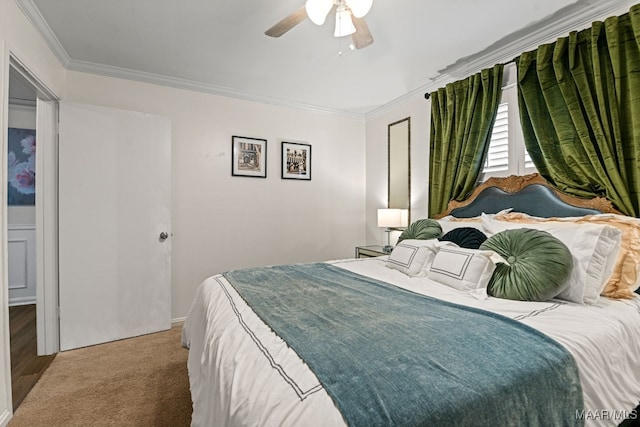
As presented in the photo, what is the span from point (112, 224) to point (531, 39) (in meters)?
3.94

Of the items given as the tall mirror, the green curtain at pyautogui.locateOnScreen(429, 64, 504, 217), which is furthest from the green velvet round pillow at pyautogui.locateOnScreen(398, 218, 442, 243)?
the tall mirror

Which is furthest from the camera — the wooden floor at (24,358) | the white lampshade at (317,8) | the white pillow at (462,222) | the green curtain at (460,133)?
the green curtain at (460,133)

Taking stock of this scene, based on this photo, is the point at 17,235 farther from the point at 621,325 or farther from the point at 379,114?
the point at 621,325

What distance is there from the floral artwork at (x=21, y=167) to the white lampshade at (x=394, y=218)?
4.38 metres

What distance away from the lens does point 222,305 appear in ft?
5.06

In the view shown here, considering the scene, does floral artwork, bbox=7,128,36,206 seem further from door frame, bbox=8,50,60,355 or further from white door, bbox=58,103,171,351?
white door, bbox=58,103,171,351

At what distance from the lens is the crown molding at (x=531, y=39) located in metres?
2.01

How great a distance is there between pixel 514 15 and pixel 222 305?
2.76m

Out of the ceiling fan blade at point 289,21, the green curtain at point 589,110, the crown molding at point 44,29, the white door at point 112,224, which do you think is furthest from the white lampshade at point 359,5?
the white door at point 112,224

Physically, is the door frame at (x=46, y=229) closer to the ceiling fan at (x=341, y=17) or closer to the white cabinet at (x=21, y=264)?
the white cabinet at (x=21, y=264)

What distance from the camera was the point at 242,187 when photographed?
3.64 metres

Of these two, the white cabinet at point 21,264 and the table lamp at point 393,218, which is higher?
the table lamp at point 393,218

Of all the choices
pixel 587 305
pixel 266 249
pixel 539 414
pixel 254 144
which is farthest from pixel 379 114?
pixel 539 414

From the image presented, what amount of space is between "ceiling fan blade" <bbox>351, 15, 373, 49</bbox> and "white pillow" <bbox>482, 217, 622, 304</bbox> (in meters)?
1.68
